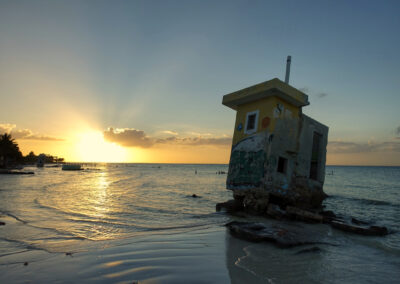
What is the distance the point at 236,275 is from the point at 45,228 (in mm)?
7485

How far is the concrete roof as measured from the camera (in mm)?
12148

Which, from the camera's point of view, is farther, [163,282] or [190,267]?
[190,267]

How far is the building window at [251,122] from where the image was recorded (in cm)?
1337

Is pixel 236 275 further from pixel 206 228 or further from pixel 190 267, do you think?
pixel 206 228

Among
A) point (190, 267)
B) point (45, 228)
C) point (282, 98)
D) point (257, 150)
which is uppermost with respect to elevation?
point (282, 98)

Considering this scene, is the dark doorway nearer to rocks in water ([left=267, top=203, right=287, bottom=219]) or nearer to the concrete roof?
the concrete roof

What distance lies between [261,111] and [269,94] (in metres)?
1.03

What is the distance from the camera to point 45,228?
8.55 m

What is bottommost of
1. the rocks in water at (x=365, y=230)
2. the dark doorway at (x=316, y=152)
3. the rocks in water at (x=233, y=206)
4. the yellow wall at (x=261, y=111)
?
the rocks in water at (x=233, y=206)

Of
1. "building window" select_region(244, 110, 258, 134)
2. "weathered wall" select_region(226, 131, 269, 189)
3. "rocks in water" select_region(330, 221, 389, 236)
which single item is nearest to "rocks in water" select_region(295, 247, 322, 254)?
"rocks in water" select_region(330, 221, 389, 236)

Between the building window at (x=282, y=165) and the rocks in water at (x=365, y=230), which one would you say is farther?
the building window at (x=282, y=165)

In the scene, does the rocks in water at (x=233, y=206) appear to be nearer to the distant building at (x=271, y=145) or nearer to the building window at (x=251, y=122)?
the distant building at (x=271, y=145)

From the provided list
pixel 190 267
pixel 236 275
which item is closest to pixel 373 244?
pixel 236 275

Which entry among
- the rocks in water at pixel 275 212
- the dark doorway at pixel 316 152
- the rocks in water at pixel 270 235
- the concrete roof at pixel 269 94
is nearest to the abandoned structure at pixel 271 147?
the concrete roof at pixel 269 94
